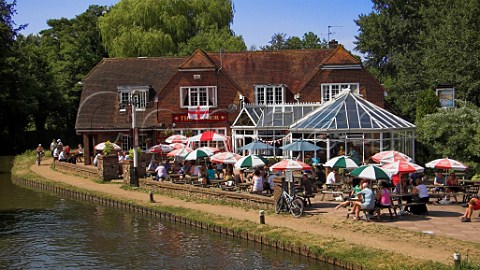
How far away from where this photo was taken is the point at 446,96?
36781 mm

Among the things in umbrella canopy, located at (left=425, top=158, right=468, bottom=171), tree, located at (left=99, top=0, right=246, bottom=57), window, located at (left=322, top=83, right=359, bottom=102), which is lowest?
umbrella canopy, located at (left=425, top=158, right=468, bottom=171)

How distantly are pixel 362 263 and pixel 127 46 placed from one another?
42784 millimetres

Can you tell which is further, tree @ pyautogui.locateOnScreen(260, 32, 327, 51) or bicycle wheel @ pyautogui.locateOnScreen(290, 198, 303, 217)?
tree @ pyautogui.locateOnScreen(260, 32, 327, 51)

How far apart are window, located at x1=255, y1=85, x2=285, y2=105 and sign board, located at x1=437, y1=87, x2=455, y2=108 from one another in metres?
9.83

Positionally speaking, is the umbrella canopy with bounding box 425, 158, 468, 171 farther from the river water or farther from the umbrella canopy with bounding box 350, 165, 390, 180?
the river water

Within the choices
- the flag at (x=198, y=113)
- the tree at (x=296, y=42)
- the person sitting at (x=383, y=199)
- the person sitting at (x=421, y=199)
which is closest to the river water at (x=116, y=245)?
the person sitting at (x=383, y=199)

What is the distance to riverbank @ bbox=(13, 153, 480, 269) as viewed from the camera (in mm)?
15102

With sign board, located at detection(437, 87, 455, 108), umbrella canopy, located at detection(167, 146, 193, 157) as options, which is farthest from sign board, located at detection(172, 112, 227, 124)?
sign board, located at detection(437, 87, 455, 108)

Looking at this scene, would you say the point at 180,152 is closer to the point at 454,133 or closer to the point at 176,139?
the point at 176,139

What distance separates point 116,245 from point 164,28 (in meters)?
39.9

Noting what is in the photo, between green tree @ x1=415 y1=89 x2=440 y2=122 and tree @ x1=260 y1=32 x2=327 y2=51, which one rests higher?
tree @ x1=260 y1=32 x2=327 y2=51

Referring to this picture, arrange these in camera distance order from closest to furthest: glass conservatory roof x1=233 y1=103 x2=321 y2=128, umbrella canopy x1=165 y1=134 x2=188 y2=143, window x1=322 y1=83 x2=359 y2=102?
umbrella canopy x1=165 y1=134 x2=188 y2=143 < glass conservatory roof x1=233 y1=103 x2=321 y2=128 < window x1=322 y1=83 x2=359 y2=102

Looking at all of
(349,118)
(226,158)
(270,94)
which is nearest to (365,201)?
(226,158)

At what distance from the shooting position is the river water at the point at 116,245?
16.8 m
